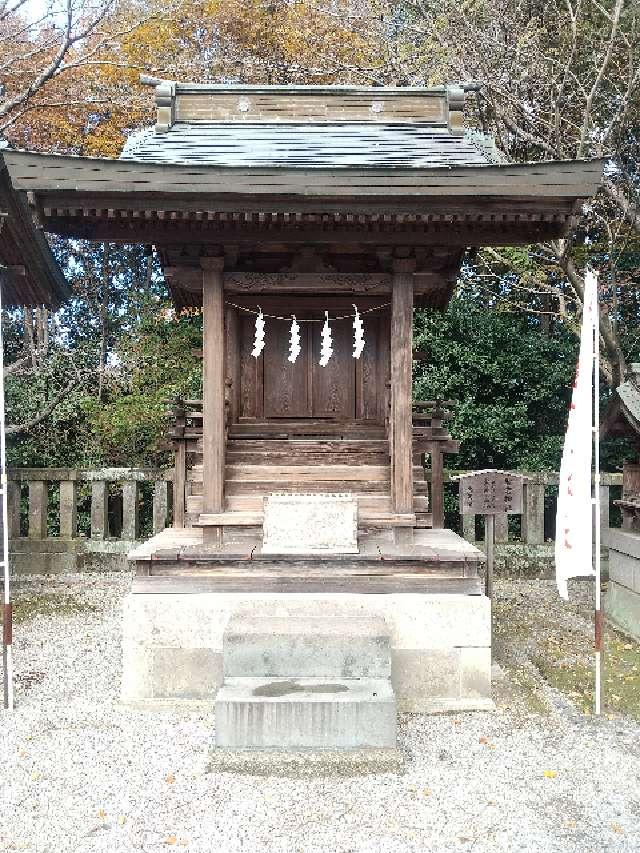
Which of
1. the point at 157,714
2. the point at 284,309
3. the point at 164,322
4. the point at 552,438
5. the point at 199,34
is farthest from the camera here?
the point at 199,34

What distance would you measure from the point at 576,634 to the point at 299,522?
3998mm

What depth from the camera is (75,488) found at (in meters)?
11.4

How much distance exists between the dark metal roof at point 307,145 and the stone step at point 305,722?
4265 millimetres

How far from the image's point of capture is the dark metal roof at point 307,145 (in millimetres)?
6012

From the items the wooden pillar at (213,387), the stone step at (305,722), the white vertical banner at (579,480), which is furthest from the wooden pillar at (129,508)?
the white vertical banner at (579,480)

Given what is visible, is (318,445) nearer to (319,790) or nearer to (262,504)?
(262,504)

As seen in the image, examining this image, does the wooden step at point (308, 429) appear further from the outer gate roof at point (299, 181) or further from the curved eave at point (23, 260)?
the curved eave at point (23, 260)

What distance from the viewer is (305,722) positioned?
439cm

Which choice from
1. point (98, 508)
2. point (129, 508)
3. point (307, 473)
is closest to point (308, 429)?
point (307, 473)

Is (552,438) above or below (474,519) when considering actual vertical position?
above

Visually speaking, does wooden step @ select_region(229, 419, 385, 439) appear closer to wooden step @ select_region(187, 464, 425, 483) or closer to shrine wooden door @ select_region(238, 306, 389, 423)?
shrine wooden door @ select_region(238, 306, 389, 423)

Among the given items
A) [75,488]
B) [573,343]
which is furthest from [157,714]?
[573,343]

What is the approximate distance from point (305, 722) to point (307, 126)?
623cm

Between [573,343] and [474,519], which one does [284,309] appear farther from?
[573,343]
